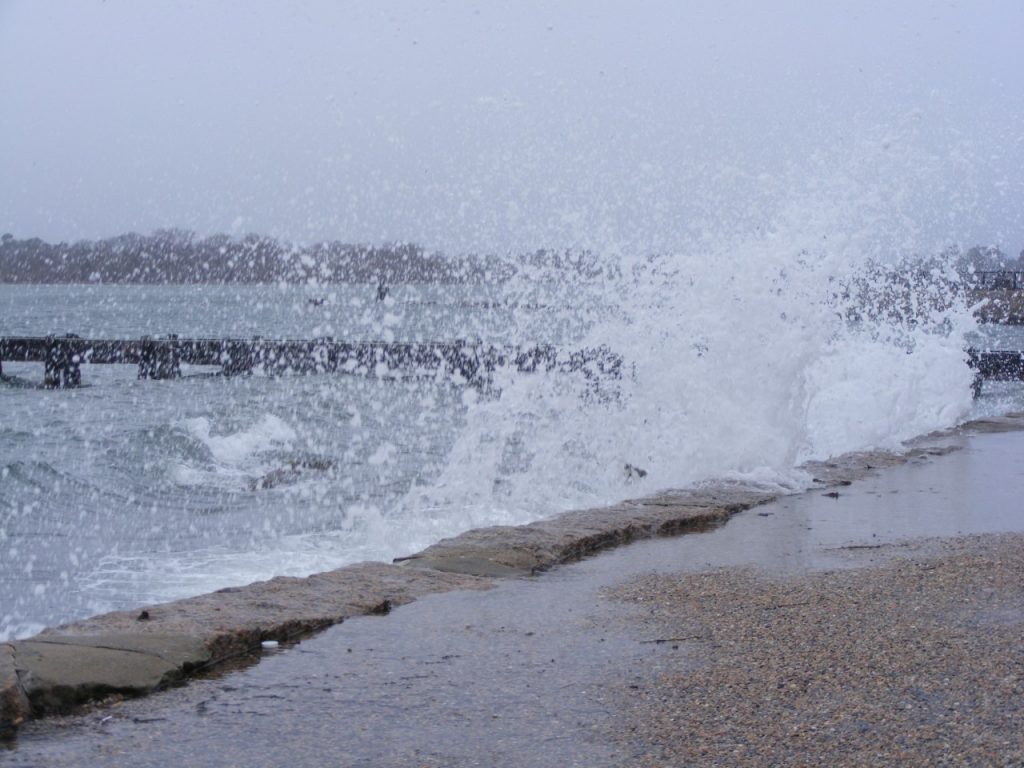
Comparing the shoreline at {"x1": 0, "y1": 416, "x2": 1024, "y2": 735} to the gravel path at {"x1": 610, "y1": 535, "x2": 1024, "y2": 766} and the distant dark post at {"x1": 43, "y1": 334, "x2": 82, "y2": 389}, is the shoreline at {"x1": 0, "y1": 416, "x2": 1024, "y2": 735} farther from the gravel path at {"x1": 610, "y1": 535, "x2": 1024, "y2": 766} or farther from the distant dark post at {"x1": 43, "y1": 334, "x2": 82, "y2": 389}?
the distant dark post at {"x1": 43, "y1": 334, "x2": 82, "y2": 389}

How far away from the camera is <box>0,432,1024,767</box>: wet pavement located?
2713mm

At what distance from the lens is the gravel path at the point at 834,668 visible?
2672mm

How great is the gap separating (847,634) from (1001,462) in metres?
6.01

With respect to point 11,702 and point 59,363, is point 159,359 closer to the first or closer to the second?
point 59,363

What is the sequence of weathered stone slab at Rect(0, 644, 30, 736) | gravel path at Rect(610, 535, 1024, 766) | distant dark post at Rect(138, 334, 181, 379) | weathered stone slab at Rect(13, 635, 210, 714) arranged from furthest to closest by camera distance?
1. distant dark post at Rect(138, 334, 181, 379)
2. weathered stone slab at Rect(13, 635, 210, 714)
3. weathered stone slab at Rect(0, 644, 30, 736)
4. gravel path at Rect(610, 535, 1024, 766)

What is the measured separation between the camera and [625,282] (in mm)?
9906

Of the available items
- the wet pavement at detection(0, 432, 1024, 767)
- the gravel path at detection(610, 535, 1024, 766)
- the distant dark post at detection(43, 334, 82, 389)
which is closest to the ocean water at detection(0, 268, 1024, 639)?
the wet pavement at detection(0, 432, 1024, 767)

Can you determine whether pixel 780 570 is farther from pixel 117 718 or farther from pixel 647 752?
pixel 117 718

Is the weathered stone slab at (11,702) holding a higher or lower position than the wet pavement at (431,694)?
higher

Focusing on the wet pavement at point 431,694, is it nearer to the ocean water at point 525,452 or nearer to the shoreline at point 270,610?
the shoreline at point 270,610

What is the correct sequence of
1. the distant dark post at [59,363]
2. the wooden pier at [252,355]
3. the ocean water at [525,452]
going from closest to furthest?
the ocean water at [525,452]
the wooden pier at [252,355]
the distant dark post at [59,363]

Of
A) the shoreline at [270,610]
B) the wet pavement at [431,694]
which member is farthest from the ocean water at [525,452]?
the wet pavement at [431,694]

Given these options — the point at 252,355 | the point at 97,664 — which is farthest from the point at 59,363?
the point at 97,664

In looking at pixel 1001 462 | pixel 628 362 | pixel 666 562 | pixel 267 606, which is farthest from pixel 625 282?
pixel 267 606
